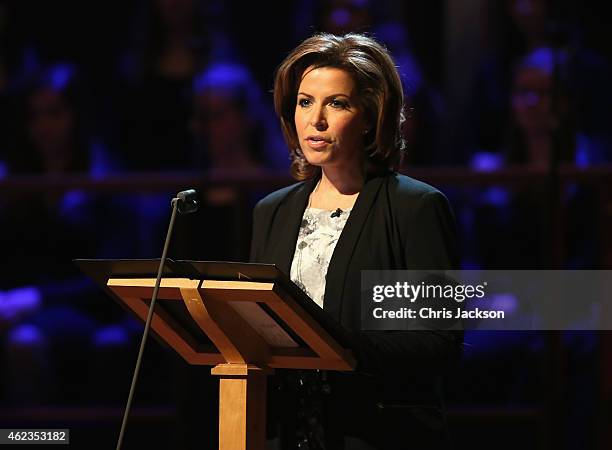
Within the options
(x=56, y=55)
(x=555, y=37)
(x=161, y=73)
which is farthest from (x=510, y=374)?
(x=56, y=55)

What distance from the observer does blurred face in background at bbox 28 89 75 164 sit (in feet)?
14.5

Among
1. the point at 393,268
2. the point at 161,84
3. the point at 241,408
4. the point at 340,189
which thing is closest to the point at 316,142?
the point at 340,189

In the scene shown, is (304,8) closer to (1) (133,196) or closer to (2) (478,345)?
(1) (133,196)

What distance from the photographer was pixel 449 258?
2182 mm

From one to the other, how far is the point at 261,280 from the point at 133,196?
231 centimetres

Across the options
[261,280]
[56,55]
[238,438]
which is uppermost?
[56,55]

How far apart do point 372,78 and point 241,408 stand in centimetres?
78

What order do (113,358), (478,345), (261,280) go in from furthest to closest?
(113,358) → (478,345) → (261,280)

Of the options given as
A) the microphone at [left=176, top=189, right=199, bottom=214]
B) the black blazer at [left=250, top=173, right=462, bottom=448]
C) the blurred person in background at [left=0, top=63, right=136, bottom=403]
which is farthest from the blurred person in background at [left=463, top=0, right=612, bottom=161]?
the microphone at [left=176, top=189, right=199, bottom=214]

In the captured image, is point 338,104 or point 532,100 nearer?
point 338,104

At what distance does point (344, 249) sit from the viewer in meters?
2.24

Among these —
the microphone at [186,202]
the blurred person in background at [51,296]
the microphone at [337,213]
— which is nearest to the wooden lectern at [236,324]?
the microphone at [186,202]

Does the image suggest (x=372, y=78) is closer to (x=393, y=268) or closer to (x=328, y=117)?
(x=328, y=117)

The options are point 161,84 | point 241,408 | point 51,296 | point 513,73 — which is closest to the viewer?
point 241,408
